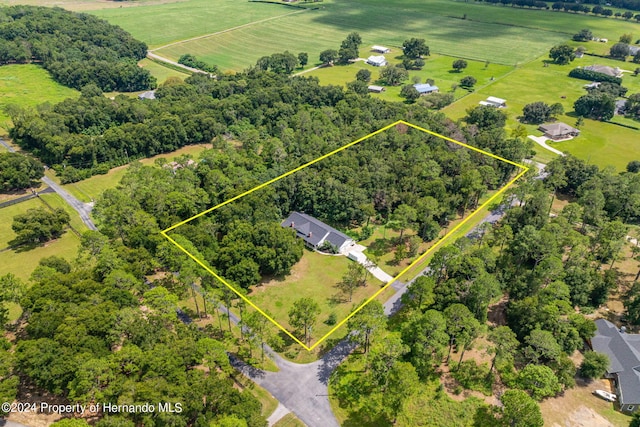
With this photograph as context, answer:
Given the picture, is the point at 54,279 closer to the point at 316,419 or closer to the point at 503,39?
the point at 316,419

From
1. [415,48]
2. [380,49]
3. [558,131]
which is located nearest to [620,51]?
[415,48]

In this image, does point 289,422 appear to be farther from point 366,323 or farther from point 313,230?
point 313,230

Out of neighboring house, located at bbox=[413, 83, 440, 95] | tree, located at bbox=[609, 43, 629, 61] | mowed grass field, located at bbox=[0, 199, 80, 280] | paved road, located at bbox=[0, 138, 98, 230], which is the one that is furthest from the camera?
tree, located at bbox=[609, 43, 629, 61]

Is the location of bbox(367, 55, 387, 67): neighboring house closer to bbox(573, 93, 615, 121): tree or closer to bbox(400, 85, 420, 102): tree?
bbox(400, 85, 420, 102): tree

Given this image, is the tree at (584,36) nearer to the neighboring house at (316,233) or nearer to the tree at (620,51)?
the tree at (620,51)

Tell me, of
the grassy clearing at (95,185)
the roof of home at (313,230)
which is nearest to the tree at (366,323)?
the roof of home at (313,230)

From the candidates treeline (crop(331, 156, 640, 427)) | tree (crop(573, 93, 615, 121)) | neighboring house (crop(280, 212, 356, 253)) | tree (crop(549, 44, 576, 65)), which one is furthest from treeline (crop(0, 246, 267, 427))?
tree (crop(549, 44, 576, 65))
